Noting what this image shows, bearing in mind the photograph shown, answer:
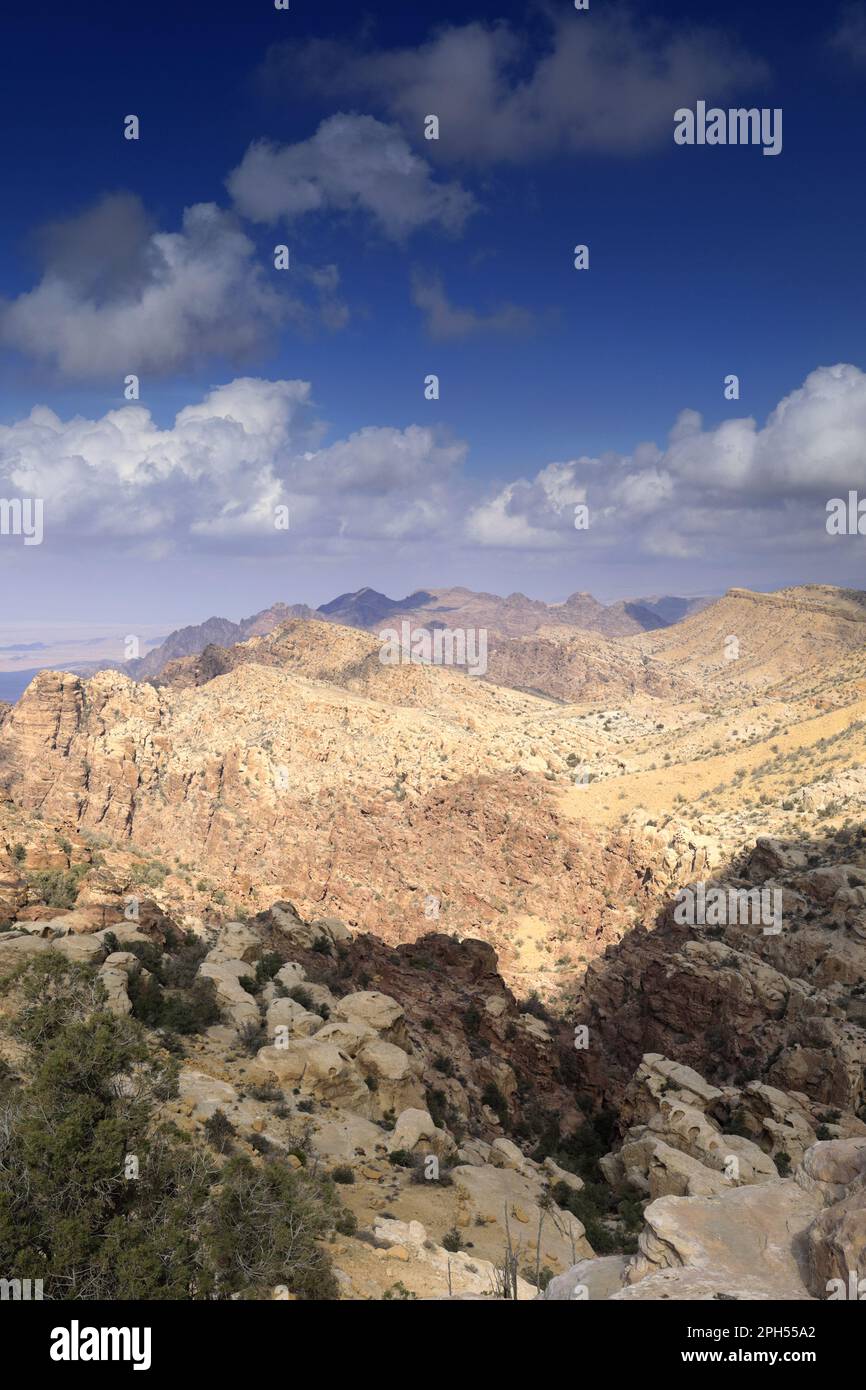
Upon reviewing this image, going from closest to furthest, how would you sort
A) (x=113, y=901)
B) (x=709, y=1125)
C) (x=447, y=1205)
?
1. (x=447, y=1205)
2. (x=709, y=1125)
3. (x=113, y=901)

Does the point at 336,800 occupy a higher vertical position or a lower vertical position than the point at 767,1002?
higher

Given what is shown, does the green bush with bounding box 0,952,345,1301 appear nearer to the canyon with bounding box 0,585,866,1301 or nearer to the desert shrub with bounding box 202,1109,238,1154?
the canyon with bounding box 0,585,866,1301

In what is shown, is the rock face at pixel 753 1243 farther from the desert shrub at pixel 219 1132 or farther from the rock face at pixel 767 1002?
the rock face at pixel 767 1002

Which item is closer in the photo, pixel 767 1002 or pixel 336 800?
pixel 767 1002

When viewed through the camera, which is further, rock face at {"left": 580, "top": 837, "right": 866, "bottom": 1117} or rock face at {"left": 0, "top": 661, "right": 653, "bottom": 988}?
rock face at {"left": 0, "top": 661, "right": 653, "bottom": 988}

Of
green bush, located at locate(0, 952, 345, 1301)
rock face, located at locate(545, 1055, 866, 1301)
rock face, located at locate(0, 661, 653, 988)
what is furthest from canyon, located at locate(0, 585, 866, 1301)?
green bush, located at locate(0, 952, 345, 1301)

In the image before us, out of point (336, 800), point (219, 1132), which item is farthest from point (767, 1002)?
point (336, 800)

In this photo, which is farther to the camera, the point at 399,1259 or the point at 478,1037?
the point at 478,1037

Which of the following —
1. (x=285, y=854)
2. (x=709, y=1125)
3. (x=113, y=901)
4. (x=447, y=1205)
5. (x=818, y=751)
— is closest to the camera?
(x=447, y=1205)

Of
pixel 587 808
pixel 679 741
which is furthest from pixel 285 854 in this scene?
pixel 679 741

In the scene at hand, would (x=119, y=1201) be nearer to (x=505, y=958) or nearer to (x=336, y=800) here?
(x=505, y=958)
